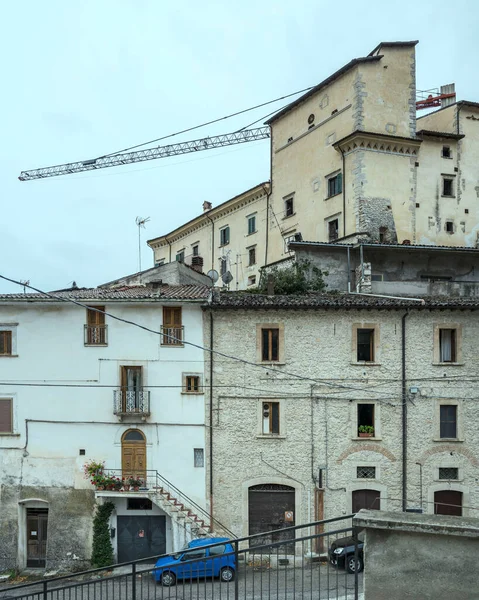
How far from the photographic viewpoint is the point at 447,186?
4131 centimetres

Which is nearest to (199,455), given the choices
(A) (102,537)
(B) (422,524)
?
(A) (102,537)

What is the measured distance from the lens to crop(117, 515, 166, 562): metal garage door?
2742cm

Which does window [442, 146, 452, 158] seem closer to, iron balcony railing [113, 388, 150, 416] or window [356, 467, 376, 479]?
window [356, 467, 376, 479]

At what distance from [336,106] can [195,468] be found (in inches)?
958

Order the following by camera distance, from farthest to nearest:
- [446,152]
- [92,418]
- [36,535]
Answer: [446,152] → [36,535] → [92,418]

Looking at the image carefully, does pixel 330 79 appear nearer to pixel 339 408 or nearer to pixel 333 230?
pixel 333 230

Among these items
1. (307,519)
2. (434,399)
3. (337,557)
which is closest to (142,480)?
(307,519)

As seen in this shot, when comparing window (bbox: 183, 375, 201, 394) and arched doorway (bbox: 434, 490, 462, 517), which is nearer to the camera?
arched doorway (bbox: 434, 490, 462, 517)

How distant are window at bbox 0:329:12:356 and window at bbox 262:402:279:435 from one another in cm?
1145

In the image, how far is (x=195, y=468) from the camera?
27.5 meters

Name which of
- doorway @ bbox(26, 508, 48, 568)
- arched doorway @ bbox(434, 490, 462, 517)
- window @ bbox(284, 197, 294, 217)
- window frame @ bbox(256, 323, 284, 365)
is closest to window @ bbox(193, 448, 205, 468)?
window frame @ bbox(256, 323, 284, 365)

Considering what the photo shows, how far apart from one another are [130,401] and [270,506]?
741cm

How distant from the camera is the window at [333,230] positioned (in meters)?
40.3

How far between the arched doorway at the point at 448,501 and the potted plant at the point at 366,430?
3.67 metres
